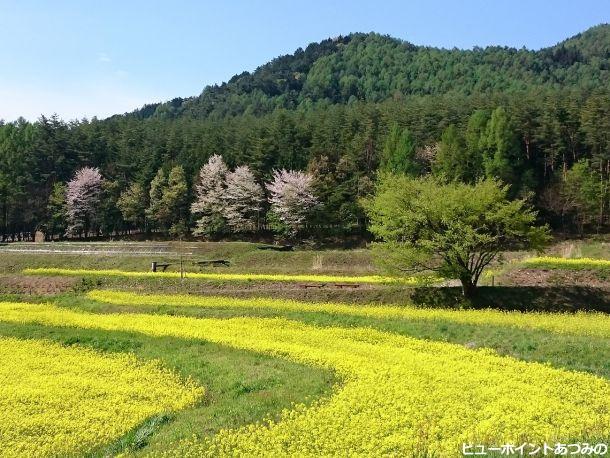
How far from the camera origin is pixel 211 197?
78.5 m

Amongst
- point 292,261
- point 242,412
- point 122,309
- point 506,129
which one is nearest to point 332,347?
point 242,412

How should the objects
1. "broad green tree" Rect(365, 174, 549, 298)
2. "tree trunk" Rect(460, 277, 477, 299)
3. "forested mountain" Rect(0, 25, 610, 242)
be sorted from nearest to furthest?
"broad green tree" Rect(365, 174, 549, 298), "tree trunk" Rect(460, 277, 477, 299), "forested mountain" Rect(0, 25, 610, 242)

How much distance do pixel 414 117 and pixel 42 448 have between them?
81.3m

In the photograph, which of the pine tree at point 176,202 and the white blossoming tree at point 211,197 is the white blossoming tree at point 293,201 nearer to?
the white blossoming tree at point 211,197

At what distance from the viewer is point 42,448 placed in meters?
12.1

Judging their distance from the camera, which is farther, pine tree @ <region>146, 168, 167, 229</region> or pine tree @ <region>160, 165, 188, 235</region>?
pine tree @ <region>146, 168, 167, 229</region>

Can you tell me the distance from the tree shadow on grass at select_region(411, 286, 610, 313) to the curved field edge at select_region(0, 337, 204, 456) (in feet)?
61.5

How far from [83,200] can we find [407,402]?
3186 inches

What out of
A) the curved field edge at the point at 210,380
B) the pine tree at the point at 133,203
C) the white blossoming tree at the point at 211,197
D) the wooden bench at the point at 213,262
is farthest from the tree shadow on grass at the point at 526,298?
the pine tree at the point at 133,203

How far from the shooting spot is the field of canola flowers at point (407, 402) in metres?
10.9

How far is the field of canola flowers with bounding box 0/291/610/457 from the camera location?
10.9m

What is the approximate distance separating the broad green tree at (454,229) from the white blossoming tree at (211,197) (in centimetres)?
4605

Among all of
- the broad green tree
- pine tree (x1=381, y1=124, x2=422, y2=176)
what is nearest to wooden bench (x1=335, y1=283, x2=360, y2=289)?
the broad green tree

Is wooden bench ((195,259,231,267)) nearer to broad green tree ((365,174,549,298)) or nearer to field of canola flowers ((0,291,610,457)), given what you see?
broad green tree ((365,174,549,298))
